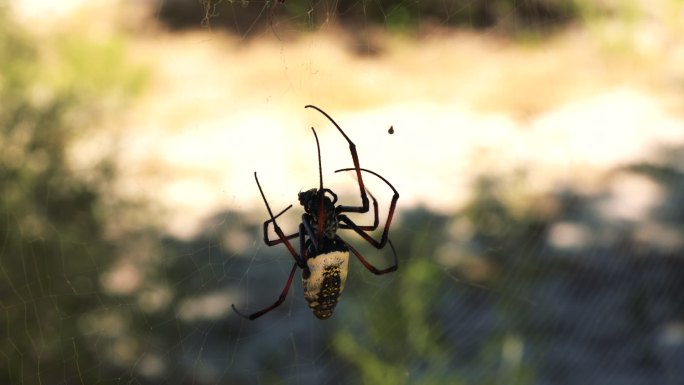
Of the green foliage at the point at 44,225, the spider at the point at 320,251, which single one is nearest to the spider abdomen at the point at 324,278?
the spider at the point at 320,251

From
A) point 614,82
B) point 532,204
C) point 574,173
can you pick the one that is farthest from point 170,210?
point 614,82

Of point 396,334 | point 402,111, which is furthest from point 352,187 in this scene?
point 396,334

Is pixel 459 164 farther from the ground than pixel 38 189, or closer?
closer

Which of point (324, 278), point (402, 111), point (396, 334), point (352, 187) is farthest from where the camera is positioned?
point (402, 111)

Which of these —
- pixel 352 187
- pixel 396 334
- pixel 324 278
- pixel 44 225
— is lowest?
pixel 352 187

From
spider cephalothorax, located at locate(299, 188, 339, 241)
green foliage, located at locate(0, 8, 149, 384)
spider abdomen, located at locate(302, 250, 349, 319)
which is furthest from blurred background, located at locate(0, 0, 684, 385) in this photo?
spider abdomen, located at locate(302, 250, 349, 319)

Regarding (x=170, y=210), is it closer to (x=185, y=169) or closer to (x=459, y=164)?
(x=185, y=169)

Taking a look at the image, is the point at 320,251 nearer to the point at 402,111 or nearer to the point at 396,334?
the point at 396,334

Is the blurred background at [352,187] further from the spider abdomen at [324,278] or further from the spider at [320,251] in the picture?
the spider abdomen at [324,278]
